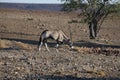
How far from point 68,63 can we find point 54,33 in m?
6.52

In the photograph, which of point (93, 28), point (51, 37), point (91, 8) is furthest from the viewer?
point (93, 28)

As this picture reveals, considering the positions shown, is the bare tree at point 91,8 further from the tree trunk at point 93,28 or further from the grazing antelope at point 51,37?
the grazing antelope at point 51,37

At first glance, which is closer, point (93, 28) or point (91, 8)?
point (91, 8)

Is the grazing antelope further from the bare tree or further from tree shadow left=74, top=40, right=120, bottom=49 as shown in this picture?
the bare tree

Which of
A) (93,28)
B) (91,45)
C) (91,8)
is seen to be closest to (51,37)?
(91,45)

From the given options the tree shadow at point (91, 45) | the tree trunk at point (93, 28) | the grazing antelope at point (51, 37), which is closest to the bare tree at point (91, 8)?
the tree trunk at point (93, 28)

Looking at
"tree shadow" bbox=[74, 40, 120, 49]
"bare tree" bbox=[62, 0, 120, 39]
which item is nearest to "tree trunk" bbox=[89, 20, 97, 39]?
"bare tree" bbox=[62, 0, 120, 39]

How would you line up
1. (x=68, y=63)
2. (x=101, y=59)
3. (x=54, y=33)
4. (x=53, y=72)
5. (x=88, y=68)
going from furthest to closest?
(x=54, y=33) → (x=101, y=59) → (x=68, y=63) → (x=88, y=68) → (x=53, y=72)

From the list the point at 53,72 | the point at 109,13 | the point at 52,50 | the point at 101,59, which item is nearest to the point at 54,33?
the point at 52,50

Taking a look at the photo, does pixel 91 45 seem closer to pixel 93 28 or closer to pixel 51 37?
pixel 93 28

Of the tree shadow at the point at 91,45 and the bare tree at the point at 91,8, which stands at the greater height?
the bare tree at the point at 91,8

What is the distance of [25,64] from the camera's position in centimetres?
2361

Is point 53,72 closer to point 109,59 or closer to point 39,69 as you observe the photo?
point 39,69

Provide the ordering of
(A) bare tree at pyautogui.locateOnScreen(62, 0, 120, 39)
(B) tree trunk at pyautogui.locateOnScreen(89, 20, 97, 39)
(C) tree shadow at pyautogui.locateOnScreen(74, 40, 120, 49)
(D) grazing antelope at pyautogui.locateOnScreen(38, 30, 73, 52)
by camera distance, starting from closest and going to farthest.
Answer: (D) grazing antelope at pyautogui.locateOnScreen(38, 30, 73, 52), (C) tree shadow at pyautogui.locateOnScreen(74, 40, 120, 49), (A) bare tree at pyautogui.locateOnScreen(62, 0, 120, 39), (B) tree trunk at pyautogui.locateOnScreen(89, 20, 97, 39)
